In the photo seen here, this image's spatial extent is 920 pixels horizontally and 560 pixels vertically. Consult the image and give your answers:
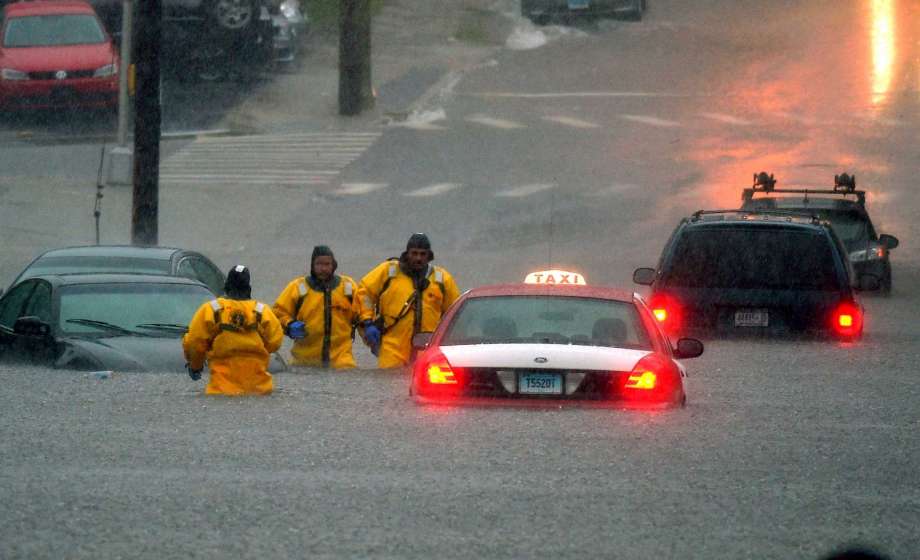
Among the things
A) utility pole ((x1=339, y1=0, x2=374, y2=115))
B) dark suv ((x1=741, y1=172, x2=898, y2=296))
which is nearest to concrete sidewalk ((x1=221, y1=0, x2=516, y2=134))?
utility pole ((x1=339, y1=0, x2=374, y2=115))

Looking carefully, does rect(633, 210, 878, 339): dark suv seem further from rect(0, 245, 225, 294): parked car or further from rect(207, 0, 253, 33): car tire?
rect(207, 0, 253, 33): car tire

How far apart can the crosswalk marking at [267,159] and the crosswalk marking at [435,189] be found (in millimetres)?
Result: 1792

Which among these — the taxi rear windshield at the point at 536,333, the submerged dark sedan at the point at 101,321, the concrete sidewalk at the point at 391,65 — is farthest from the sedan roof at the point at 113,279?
the concrete sidewalk at the point at 391,65

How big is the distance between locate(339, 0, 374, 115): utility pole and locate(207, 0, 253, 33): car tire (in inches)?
107

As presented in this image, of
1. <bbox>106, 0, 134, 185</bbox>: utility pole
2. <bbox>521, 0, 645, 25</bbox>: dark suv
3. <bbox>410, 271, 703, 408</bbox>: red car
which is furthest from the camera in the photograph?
<bbox>521, 0, 645, 25</bbox>: dark suv

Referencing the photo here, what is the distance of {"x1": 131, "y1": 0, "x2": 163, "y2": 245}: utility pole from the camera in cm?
2389

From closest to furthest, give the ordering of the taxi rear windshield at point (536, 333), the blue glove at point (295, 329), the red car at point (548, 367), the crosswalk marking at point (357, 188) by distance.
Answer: the red car at point (548, 367) → the taxi rear windshield at point (536, 333) → the blue glove at point (295, 329) → the crosswalk marking at point (357, 188)

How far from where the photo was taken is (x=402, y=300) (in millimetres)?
15992

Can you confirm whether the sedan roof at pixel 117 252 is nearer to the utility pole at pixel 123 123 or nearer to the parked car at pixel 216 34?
the utility pole at pixel 123 123

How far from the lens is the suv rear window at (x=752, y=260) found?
18.1 meters

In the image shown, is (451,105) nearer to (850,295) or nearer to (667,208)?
(667,208)

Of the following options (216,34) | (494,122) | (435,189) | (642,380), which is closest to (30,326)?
(642,380)

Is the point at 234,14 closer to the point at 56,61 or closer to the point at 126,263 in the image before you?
the point at 56,61

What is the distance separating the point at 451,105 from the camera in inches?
1510
